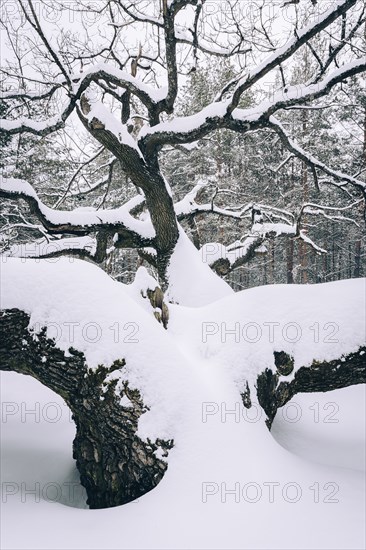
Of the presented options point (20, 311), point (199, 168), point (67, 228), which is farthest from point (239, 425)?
point (199, 168)

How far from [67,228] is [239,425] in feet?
14.8

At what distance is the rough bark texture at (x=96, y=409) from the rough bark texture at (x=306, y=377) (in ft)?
3.70

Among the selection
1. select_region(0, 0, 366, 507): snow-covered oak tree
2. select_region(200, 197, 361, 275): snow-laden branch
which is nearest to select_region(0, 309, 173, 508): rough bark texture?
select_region(0, 0, 366, 507): snow-covered oak tree

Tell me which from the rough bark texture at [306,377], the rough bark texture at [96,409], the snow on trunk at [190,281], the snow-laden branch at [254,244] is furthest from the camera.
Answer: the snow-laden branch at [254,244]

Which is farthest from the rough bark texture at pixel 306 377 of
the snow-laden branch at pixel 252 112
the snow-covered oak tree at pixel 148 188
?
the snow-laden branch at pixel 252 112

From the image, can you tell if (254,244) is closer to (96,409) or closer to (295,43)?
(295,43)

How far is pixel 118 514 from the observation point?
233cm

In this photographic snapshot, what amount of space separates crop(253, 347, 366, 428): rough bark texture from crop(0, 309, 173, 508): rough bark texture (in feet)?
3.70

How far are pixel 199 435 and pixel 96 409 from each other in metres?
0.81

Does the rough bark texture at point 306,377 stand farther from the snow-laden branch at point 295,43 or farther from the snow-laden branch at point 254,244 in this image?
the snow-laden branch at point 254,244

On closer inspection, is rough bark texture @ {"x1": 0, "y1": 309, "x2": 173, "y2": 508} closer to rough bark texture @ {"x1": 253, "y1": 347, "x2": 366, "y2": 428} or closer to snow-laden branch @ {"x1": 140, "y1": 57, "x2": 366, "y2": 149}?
rough bark texture @ {"x1": 253, "y1": 347, "x2": 366, "y2": 428}

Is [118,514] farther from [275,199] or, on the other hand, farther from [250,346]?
[275,199]

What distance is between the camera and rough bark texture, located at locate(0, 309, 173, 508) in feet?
8.66

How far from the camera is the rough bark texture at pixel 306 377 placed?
318 cm
